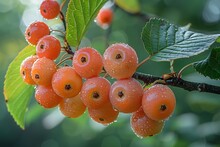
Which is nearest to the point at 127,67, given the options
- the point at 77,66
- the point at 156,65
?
the point at 77,66

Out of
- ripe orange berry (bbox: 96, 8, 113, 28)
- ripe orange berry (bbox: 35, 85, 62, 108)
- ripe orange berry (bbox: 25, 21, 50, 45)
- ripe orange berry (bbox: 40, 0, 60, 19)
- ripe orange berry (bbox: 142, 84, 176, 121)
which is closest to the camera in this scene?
ripe orange berry (bbox: 142, 84, 176, 121)

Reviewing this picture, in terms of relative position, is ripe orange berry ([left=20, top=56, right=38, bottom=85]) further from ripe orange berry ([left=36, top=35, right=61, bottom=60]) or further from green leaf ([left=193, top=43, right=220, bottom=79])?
green leaf ([left=193, top=43, right=220, bottom=79])

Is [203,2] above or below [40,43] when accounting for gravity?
below

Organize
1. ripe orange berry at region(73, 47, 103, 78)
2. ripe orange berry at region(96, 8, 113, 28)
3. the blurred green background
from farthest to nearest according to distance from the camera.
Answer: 1. the blurred green background
2. ripe orange berry at region(96, 8, 113, 28)
3. ripe orange berry at region(73, 47, 103, 78)

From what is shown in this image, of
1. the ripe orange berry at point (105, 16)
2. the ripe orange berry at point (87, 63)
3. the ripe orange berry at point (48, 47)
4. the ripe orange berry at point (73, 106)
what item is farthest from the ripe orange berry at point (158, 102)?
the ripe orange berry at point (105, 16)

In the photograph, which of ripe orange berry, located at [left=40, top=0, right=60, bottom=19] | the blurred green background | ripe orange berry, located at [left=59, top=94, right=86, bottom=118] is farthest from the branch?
the blurred green background

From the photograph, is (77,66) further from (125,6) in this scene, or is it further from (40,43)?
(125,6)
